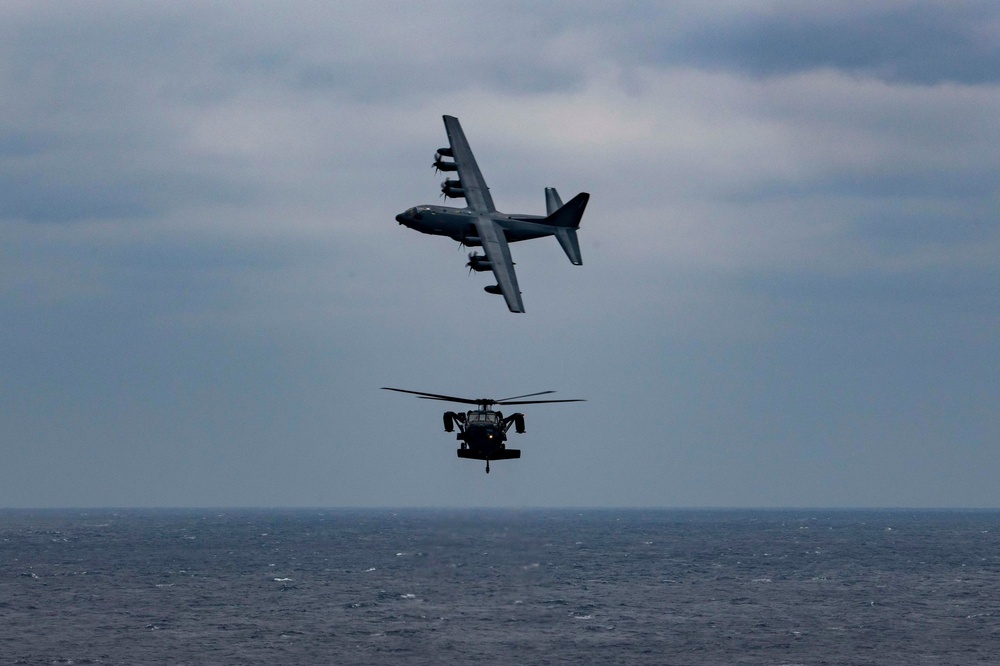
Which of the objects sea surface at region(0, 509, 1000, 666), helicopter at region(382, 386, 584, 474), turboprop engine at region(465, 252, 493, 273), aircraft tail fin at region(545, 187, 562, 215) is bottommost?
sea surface at region(0, 509, 1000, 666)

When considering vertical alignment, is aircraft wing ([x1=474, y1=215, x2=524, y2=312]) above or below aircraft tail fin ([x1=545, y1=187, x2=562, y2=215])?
below

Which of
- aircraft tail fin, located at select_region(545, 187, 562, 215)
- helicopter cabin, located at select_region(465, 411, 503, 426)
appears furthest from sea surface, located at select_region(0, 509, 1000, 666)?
helicopter cabin, located at select_region(465, 411, 503, 426)

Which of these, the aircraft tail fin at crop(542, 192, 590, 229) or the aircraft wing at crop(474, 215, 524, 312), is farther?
the aircraft tail fin at crop(542, 192, 590, 229)

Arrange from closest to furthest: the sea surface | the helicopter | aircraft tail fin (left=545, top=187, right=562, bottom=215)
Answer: the helicopter, aircraft tail fin (left=545, top=187, right=562, bottom=215), the sea surface

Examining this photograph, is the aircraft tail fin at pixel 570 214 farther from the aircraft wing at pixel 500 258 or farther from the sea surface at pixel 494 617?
the sea surface at pixel 494 617

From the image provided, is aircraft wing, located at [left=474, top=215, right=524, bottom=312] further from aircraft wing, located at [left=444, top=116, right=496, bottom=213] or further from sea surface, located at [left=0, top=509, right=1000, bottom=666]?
sea surface, located at [left=0, top=509, right=1000, bottom=666]

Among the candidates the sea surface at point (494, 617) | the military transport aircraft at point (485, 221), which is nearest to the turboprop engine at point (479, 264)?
the military transport aircraft at point (485, 221)

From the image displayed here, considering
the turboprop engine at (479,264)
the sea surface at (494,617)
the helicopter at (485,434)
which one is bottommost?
the sea surface at (494,617)

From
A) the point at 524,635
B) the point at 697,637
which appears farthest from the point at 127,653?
the point at 697,637
